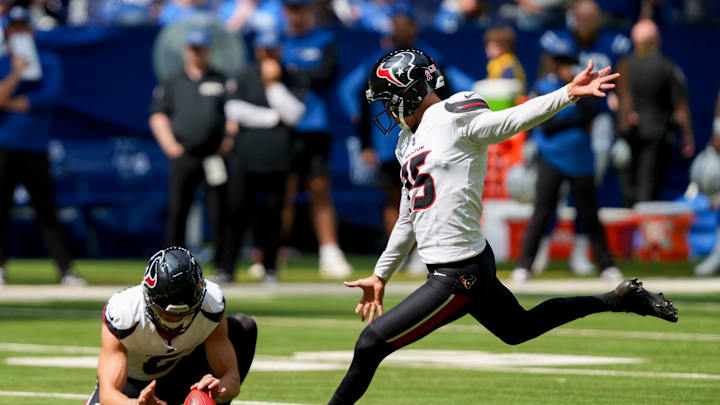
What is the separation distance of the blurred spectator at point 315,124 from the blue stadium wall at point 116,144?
3.42 metres

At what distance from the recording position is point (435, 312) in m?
7.26

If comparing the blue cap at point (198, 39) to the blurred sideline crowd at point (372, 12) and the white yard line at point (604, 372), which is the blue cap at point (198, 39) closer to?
the blurred sideline crowd at point (372, 12)

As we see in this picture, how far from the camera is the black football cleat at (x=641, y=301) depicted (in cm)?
786

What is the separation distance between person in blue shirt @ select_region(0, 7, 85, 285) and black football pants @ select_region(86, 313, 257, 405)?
848 cm

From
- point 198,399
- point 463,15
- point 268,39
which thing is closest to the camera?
point 198,399

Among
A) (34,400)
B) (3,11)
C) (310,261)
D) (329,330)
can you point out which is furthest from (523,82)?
(34,400)

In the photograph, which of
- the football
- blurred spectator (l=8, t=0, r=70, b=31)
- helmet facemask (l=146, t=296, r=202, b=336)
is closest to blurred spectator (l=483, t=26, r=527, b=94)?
blurred spectator (l=8, t=0, r=70, b=31)

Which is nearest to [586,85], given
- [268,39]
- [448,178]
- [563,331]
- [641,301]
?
[448,178]

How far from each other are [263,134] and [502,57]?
420 cm

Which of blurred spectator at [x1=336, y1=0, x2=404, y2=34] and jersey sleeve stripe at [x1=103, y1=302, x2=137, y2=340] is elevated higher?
jersey sleeve stripe at [x1=103, y1=302, x2=137, y2=340]

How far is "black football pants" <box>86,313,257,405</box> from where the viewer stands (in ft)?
24.0

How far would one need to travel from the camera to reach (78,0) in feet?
74.2

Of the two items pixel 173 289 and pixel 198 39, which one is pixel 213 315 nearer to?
pixel 173 289

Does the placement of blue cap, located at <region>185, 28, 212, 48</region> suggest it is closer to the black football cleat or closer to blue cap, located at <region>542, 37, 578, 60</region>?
blue cap, located at <region>542, 37, 578, 60</region>
